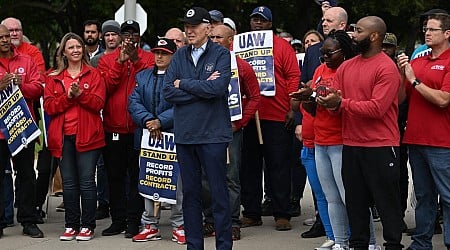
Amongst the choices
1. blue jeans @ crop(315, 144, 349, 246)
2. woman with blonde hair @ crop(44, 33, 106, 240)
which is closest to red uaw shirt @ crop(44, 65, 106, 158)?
woman with blonde hair @ crop(44, 33, 106, 240)

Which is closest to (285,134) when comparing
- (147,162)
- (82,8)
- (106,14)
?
(147,162)

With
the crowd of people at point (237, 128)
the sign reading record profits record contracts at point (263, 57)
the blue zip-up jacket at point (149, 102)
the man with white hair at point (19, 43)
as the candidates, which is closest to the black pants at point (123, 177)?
the crowd of people at point (237, 128)

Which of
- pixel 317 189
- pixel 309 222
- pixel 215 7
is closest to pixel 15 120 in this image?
pixel 317 189

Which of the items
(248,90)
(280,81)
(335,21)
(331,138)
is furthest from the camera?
(280,81)

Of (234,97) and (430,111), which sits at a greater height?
(234,97)

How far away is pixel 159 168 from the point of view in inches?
328

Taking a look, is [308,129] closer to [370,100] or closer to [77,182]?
[370,100]

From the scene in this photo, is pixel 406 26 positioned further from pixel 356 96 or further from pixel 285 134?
pixel 356 96

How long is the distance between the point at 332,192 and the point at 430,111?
1.09 m

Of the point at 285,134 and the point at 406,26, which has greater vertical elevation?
the point at 406,26

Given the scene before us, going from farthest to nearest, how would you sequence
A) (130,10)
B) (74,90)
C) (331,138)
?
(130,10) < (74,90) < (331,138)

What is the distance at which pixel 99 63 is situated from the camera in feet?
29.4

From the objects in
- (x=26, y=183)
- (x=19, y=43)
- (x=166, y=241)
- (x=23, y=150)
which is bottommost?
(x=166, y=241)

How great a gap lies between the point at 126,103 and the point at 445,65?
3.30m
